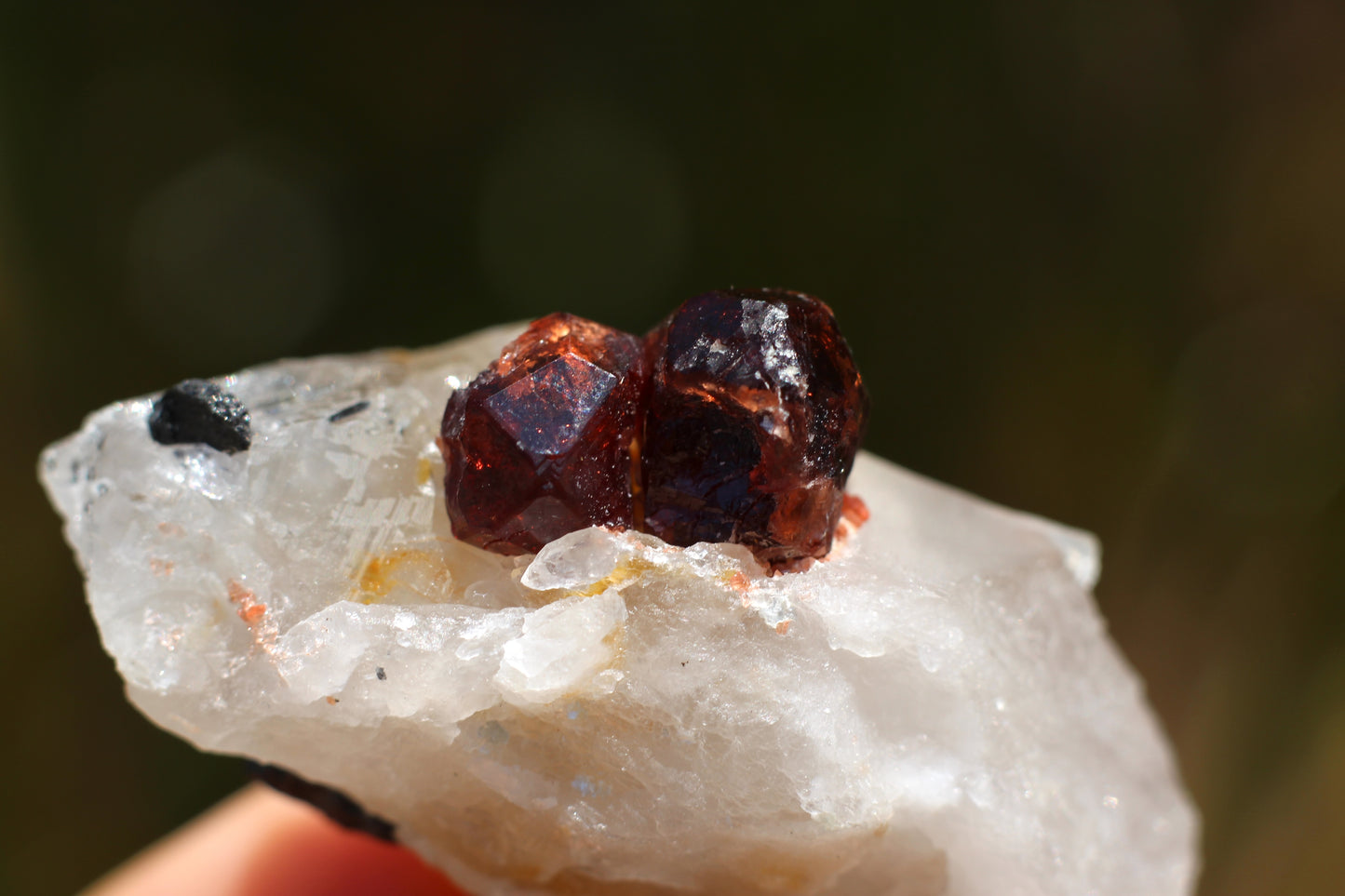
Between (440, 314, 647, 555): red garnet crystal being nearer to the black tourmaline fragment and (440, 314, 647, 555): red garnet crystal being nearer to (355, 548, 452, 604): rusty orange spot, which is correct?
(355, 548, 452, 604): rusty orange spot

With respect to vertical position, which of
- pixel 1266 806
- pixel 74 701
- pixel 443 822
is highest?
pixel 443 822

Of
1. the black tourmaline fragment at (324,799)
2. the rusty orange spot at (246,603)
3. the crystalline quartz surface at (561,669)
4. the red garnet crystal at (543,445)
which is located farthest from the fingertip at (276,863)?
the red garnet crystal at (543,445)

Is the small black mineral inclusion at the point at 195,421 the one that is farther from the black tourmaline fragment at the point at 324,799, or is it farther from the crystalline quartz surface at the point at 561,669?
the black tourmaline fragment at the point at 324,799

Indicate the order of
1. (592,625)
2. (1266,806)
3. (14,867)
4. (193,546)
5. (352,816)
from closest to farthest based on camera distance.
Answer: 1. (592,625)
2. (193,546)
3. (352,816)
4. (1266,806)
5. (14,867)

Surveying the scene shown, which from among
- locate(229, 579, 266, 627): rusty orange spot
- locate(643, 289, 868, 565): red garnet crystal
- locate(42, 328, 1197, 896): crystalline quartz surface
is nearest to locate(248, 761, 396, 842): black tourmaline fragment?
locate(42, 328, 1197, 896): crystalline quartz surface

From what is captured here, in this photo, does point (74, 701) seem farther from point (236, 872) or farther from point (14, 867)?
point (236, 872)

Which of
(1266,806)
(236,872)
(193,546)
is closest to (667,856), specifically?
(193,546)

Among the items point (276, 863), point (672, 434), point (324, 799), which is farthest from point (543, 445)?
point (276, 863)

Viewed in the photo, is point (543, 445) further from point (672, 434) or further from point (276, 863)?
point (276, 863)
